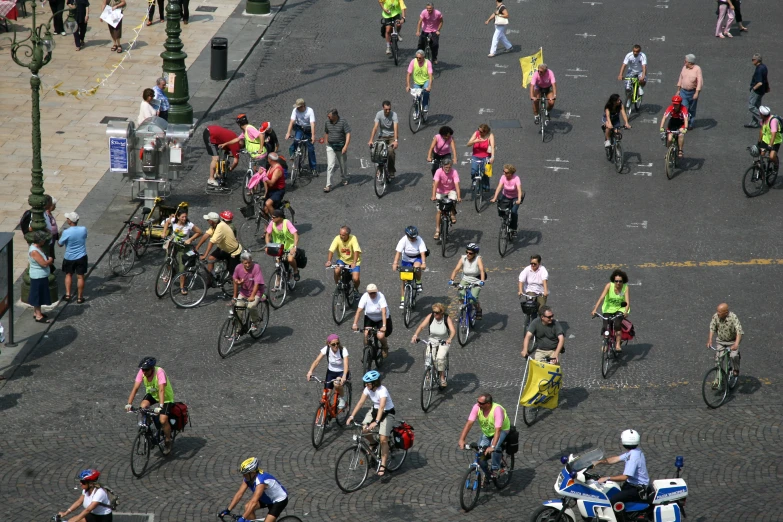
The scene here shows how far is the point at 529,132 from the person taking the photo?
2641 centimetres

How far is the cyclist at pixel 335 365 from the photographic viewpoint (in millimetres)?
16594

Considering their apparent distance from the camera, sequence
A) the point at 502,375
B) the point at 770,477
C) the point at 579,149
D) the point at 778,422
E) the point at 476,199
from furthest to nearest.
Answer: the point at 579,149
the point at 476,199
the point at 502,375
the point at 778,422
the point at 770,477

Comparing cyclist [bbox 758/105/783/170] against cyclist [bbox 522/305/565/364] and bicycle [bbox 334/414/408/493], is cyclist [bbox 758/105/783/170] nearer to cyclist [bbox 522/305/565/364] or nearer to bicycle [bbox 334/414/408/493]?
Answer: cyclist [bbox 522/305/565/364]

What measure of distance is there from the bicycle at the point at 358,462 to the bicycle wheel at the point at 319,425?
58 cm

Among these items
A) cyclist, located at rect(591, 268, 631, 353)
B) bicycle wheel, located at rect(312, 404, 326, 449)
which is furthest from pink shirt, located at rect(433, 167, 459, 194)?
bicycle wheel, located at rect(312, 404, 326, 449)

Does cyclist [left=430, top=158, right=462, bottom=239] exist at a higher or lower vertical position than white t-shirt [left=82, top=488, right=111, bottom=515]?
higher

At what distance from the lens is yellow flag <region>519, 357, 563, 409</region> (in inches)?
→ 653

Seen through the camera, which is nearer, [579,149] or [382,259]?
[382,259]

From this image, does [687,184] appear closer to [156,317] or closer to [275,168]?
[275,168]

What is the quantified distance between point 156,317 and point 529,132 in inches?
415

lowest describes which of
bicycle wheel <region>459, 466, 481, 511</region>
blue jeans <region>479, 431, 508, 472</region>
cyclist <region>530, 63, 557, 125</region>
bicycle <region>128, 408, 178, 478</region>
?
bicycle <region>128, 408, 178, 478</region>

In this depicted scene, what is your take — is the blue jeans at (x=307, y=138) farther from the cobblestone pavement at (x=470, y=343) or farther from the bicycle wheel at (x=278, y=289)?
the bicycle wheel at (x=278, y=289)

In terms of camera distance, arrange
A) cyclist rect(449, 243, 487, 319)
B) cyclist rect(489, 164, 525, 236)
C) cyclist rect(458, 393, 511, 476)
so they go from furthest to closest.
Answer: 1. cyclist rect(489, 164, 525, 236)
2. cyclist rect(449, 243, 487, 319)
3. cyclist rect(458, 393, 511, 476)

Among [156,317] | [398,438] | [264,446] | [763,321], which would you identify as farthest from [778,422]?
[156,317]
